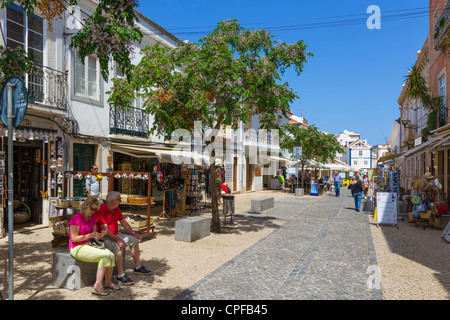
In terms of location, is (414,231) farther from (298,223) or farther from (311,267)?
(311,267)

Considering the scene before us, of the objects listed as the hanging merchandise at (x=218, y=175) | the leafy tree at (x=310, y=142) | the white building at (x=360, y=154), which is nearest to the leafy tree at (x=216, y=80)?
the hanging merchandise at (x=218, y=175)

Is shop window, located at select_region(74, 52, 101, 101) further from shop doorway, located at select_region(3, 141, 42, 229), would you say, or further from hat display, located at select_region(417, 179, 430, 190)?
hat display, located at select_region(417, 179, 430, 190)

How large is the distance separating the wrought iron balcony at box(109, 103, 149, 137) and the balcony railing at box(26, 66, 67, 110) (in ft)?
6.82

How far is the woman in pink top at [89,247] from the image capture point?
4.69 m

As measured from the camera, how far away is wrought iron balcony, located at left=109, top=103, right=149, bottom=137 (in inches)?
493

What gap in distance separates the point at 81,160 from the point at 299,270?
8.42 meters

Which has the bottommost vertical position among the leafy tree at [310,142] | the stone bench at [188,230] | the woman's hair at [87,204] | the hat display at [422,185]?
the stone bench at [188,230]

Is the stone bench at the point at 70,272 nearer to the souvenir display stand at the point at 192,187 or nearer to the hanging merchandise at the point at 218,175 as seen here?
the souvenir display stand at the point at 192,187

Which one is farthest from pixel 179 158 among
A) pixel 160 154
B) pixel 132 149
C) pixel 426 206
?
pixel 426 206

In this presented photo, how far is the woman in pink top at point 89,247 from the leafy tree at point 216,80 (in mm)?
4040

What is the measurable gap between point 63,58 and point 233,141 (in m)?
15.8

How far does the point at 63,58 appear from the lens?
34.3ft

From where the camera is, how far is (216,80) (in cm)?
838

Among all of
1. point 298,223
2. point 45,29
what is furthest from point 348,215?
point 45,29
